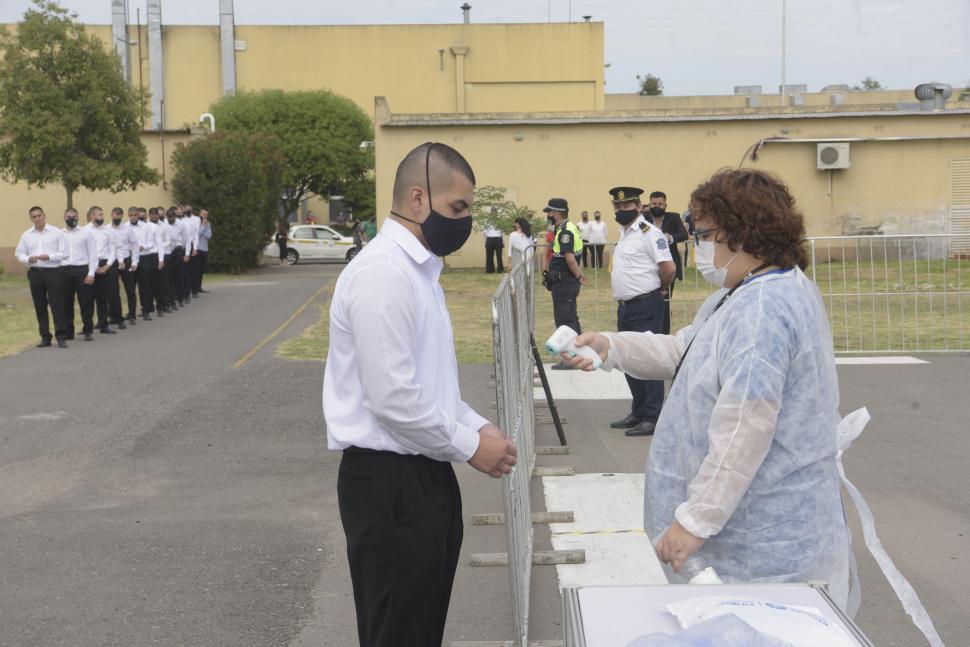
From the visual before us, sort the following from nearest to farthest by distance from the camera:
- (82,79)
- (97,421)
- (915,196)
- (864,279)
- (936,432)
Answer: (936,432)
(97,421)
(864,279)
(82,79)
(915,196)

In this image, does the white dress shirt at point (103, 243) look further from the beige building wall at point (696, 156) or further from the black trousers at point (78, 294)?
the beige building wall at point (696, 156)

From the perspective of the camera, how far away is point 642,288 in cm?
980

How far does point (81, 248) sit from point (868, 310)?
1187 cm

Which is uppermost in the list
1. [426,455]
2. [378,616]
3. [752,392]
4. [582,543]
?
[752,392]

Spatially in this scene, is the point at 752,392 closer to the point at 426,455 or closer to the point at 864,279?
the point at 426,455

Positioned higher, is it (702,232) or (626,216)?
(626,216)

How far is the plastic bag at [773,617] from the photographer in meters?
2.30

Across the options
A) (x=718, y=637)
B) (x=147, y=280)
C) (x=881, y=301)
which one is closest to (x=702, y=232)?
(x=718, y=637)

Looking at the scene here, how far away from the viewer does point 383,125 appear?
112 ft

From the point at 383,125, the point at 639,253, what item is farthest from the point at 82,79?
the point at 639,253

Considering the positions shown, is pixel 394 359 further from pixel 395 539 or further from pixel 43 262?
pixel 43 262

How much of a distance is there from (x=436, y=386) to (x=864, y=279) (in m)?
14.7

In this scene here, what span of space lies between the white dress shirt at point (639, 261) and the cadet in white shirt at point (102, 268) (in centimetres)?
1058

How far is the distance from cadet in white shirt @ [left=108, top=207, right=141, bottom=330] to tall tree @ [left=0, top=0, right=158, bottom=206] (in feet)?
25.0
